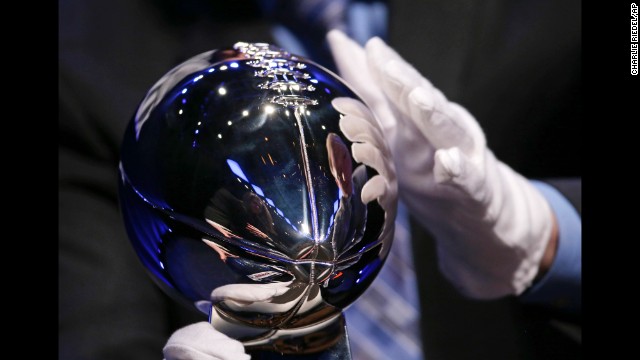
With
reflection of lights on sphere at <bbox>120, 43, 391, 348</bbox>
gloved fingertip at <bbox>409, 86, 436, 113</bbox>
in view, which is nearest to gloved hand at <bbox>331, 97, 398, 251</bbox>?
reflection of lights on sphere at <bbox>120, 43, 391, 348</bbox>

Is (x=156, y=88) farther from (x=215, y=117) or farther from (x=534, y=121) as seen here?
(x=534, y=121)

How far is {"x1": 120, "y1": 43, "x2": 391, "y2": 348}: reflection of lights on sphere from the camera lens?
442mm

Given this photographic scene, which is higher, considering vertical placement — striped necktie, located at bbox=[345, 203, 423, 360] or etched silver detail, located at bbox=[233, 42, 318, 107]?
etched silver detail, located at bbox=[233, 42, 318, 107]

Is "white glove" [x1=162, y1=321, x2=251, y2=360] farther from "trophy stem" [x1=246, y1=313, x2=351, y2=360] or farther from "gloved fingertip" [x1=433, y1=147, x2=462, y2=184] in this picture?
"gloved fingertip" [x1=433, y1=147, x2=462, y2=184]

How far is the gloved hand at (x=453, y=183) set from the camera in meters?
0.63

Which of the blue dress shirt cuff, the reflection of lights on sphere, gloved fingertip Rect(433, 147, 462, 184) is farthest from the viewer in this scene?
the blue dress shirt cuff

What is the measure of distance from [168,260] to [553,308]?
0.49 metres

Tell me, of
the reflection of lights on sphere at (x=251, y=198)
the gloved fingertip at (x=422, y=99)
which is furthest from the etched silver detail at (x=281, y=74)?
the gloved fingertip at (x=422, y=99)

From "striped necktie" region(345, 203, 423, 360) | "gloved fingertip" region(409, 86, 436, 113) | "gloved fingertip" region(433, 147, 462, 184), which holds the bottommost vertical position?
"striped necktie" region(345, 203, 423, 360)

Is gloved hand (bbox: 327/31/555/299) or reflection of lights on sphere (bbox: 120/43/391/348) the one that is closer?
reflection of lights on sphere (bbox: 120/43/391/348)

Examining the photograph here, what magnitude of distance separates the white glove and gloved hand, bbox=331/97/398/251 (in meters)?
0.13

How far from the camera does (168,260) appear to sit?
47 centimetres

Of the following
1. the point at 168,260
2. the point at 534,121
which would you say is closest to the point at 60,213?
the point at 168,260

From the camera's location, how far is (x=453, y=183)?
2.09 ft
